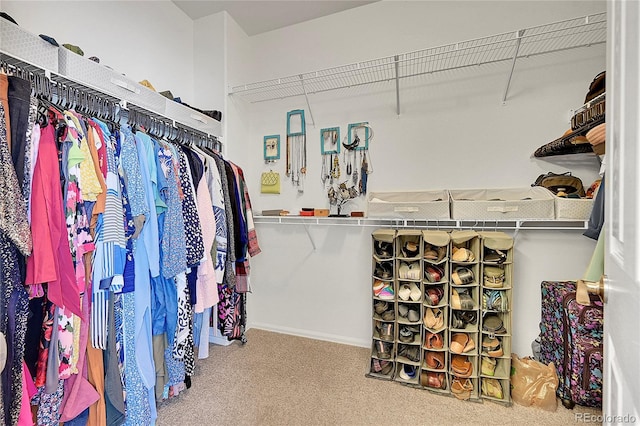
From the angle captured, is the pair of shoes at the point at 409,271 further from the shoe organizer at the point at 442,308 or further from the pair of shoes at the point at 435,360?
the pair of shoes at the point at 435,360

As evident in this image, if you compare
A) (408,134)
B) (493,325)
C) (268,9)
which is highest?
(268,9)

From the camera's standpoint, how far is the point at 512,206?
1.67m

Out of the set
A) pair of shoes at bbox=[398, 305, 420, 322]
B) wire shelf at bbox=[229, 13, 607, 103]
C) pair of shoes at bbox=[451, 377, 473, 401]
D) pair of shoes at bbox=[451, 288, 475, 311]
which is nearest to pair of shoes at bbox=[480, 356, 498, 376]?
pair of shoes at bbox=[451, 377, 473, 401]

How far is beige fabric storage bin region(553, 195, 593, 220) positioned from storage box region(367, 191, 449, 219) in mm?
557

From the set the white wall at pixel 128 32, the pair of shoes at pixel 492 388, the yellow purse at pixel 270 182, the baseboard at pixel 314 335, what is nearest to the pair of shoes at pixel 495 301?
the pair of shoes at pixel 492 388

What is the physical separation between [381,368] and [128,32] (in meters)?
2.74

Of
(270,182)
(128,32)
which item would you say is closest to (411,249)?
(270,182)

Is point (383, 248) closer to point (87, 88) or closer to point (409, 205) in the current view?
point (409, 205)

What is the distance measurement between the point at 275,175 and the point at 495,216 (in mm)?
1652

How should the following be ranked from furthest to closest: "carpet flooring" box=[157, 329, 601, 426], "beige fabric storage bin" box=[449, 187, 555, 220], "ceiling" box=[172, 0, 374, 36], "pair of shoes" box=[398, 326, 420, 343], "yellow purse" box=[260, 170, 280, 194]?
"yellow purse" box=[260, 170, 280, 194]
"ceiling" box=[172, 0, 374, 36]
"pair of shoes" box=[398, 326, 420, 343]
"beige fabric storage bin" box=[449, 187, 555, 220]
"carpet flooring" box=[157, 329, 601, 426]

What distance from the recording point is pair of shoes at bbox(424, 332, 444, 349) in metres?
1.75

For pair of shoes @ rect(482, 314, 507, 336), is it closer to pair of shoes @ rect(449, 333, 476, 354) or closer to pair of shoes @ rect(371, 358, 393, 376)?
pair of shoes @ rect(449, 333, 476, 354)

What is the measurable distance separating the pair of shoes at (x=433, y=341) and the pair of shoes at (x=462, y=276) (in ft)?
1.12

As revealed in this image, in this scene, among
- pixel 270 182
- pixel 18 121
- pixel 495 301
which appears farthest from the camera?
pixel 270 182
